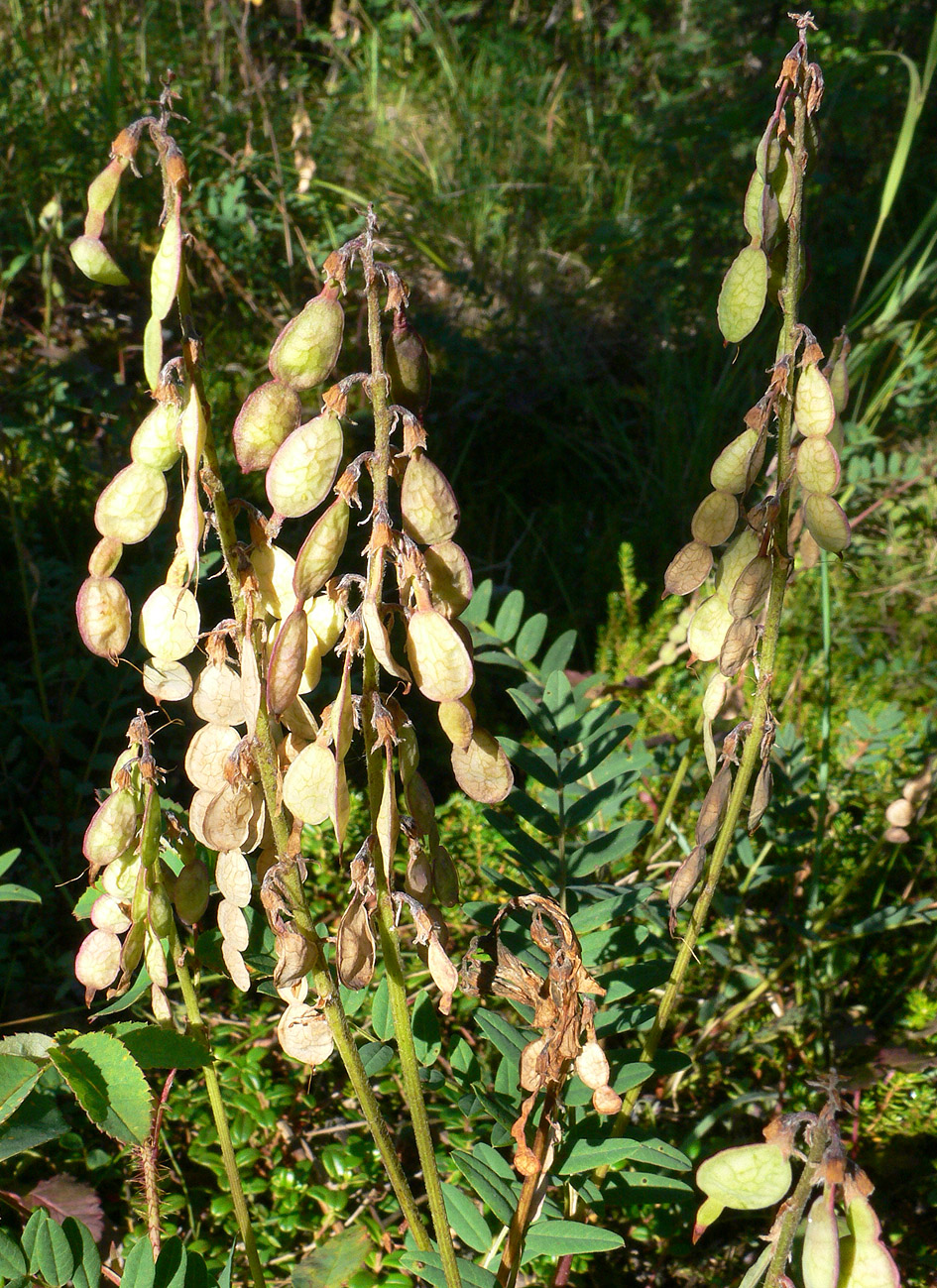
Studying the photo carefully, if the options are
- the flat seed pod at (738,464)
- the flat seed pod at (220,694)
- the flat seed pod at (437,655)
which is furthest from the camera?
the flat seed pod at (738,464)

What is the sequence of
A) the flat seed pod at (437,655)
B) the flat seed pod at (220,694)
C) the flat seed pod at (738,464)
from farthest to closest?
the flat seed pod at (738,464) → the flat seed pod at (220,694) → the flat seed pod at (437,655)

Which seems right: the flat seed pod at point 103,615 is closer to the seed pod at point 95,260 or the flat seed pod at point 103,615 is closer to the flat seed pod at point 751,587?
the seed pod at point 95,260

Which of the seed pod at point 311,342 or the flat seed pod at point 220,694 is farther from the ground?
the seed pod at point 311,342

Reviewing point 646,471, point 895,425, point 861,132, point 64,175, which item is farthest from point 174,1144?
point 861,132

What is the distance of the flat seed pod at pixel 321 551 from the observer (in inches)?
26.1

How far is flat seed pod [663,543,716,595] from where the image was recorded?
94cm

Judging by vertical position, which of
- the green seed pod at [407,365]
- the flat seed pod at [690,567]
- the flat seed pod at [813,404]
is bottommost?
the flat seed pod at [690,567]

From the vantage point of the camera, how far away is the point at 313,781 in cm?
70

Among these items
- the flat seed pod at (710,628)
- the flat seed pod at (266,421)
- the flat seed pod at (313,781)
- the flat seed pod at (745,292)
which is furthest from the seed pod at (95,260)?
the flat seed pod at (710,628)

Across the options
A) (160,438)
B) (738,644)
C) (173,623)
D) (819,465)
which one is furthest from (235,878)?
(819,465)

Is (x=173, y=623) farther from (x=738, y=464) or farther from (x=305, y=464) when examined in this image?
(x=738, y=464)

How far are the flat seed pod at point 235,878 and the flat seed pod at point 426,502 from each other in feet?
1.00

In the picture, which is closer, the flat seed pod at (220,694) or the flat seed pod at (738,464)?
the flat seed pod at (220,694)

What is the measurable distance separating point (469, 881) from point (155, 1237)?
93 cm
